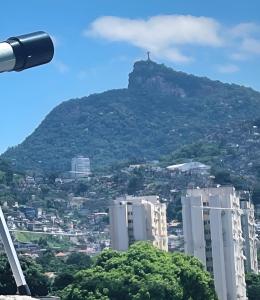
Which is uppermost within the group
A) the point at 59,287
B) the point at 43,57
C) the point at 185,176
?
the point at 185,176

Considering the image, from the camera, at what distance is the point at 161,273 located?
115ft

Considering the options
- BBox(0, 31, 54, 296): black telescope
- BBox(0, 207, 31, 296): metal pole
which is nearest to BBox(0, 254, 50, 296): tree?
BBox(0, 207, 31, 296): metal pole

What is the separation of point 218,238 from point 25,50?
135 ft

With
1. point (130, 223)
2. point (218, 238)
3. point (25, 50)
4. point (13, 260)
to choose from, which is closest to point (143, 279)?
point (218, 238)

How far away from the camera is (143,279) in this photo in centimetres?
3462

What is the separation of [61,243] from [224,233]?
6087 cm

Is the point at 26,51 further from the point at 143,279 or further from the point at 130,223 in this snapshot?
the point at 130,223

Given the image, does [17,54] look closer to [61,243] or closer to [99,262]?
[99,262]

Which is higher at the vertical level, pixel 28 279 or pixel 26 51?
pixel 26 51

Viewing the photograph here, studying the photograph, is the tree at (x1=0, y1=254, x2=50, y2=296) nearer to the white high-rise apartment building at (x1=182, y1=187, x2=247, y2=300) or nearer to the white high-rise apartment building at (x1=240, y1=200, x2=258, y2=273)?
the white high-rise apartment building at (x1=182, y1=187, x2=247, y2=300)

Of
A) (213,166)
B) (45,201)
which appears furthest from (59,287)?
(213,166)

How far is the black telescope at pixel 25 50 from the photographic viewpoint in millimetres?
7615

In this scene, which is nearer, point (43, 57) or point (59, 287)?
point (43, 57)

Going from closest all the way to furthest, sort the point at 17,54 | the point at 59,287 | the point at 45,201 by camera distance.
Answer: the point at 17,54 → the point at 59,287 → the point at 45,201
